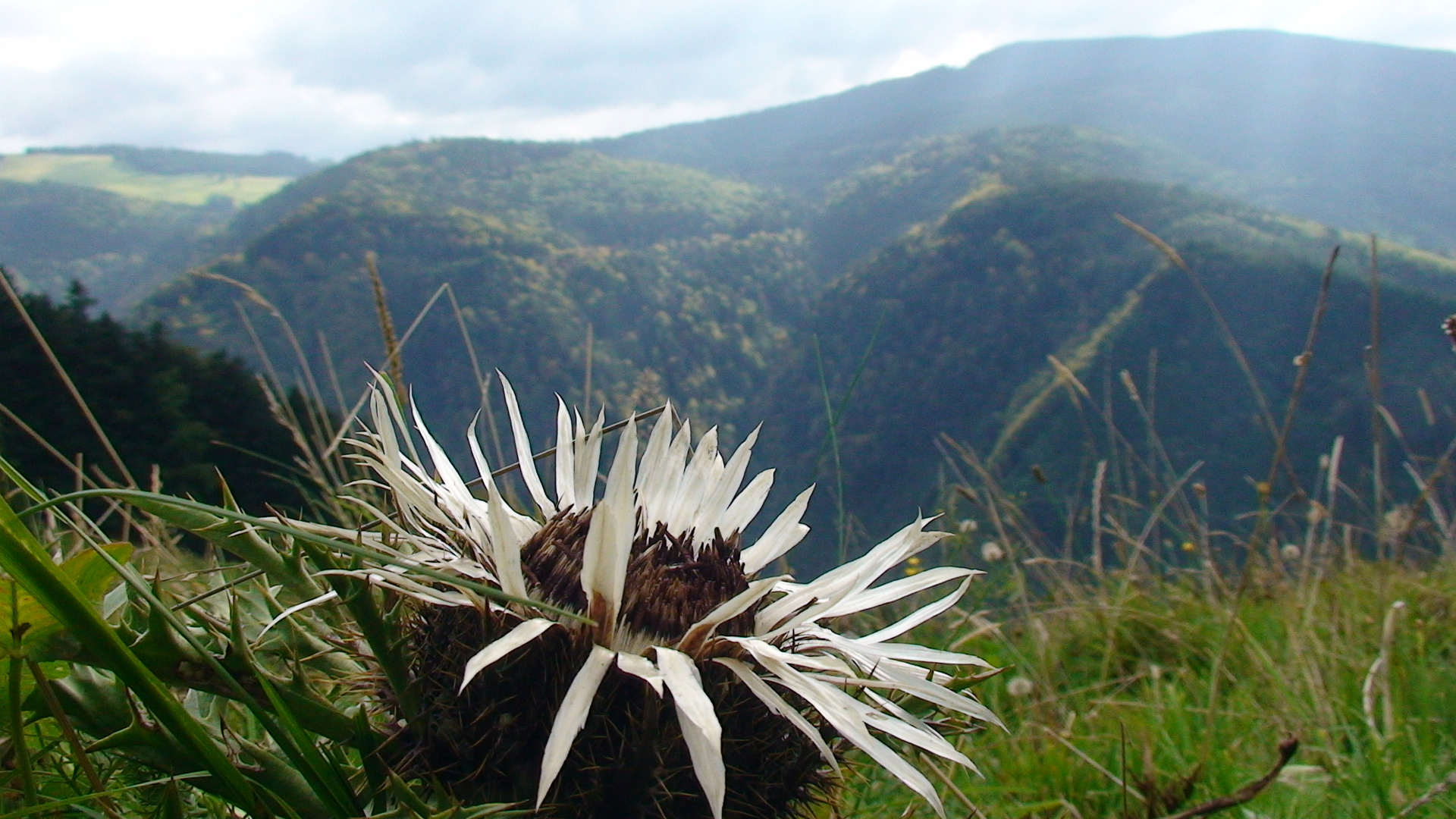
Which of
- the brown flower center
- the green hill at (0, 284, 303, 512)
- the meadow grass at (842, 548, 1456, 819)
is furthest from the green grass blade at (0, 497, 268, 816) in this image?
the green hill at (0, 284, 303, 512)

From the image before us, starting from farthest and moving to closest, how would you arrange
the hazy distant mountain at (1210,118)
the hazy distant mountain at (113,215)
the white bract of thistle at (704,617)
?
the hazy distant mountain at (113,215), the hazy distant mountain at (1210,118), the white bract of thistle at (704,617)

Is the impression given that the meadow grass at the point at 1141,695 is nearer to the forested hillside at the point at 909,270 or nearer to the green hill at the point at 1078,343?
the forested hillside at the point at 909,270

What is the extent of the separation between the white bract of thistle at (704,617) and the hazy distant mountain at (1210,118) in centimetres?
11323

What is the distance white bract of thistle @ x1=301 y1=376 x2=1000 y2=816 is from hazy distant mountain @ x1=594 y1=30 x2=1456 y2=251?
113 m

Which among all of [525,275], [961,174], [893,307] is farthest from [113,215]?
[893,307]

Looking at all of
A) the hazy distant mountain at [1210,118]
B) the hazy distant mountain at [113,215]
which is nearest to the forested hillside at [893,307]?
the hazy distant mountain at [113,215]

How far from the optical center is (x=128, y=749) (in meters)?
0.96

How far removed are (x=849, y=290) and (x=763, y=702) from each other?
88.6m

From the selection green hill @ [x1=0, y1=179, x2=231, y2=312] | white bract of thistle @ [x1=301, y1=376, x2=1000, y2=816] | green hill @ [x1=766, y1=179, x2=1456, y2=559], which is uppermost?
white bract of thistle @ [x1=301, y1=376, x2=1000, y2=816]

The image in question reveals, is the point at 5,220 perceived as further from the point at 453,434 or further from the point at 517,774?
the point at 517,774

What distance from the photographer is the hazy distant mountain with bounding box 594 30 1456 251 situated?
114 meters

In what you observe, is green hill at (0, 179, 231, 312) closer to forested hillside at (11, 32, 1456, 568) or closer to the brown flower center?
→ forested hillside at (11, 32, 1456, 568)

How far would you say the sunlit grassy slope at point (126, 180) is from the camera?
168750 mm

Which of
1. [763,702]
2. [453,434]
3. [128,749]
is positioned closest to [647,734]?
[763,702]
